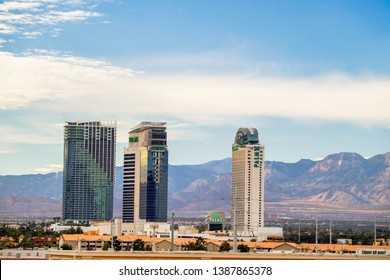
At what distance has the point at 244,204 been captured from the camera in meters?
192

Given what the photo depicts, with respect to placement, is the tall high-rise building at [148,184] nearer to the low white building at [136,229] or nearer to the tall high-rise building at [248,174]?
the tall high-rise building at [248,174]

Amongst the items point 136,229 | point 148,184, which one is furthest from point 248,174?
point 136,229

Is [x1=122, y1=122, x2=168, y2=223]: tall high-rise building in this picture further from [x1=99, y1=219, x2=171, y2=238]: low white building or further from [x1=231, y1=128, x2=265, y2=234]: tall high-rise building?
[x1=99, y1=219, x2=171, y2=238]: low white building

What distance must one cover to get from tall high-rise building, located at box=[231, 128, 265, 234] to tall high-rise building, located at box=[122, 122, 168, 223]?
12.8 metres

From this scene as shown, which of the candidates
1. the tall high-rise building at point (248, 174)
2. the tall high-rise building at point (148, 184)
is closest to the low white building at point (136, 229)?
the tall high-rise building at point (148, 184)

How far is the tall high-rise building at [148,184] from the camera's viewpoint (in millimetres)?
194750

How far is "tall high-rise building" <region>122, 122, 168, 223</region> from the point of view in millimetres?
194750

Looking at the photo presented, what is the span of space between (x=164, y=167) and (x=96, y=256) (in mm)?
168158

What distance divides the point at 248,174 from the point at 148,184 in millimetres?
17926

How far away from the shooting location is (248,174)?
639ft

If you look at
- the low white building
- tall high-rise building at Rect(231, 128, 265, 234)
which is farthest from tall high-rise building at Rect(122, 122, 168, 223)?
the low white building

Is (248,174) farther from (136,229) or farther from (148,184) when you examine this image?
(136,229)

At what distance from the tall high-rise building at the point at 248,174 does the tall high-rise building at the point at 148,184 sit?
1279 centimetres
